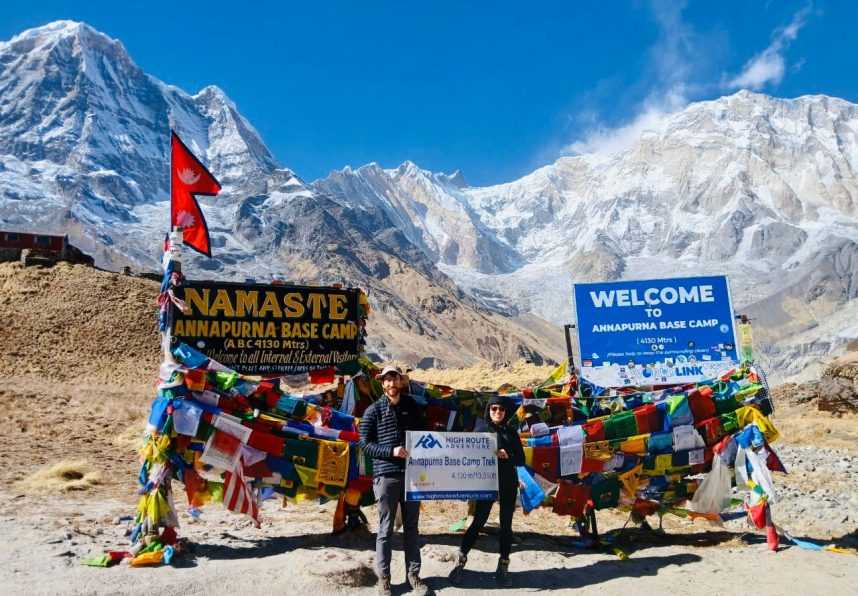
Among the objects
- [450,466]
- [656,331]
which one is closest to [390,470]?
[450,466]

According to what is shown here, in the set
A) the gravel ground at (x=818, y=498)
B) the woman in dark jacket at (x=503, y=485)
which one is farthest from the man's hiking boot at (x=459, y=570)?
the gravel ground at (x=818, y=498)

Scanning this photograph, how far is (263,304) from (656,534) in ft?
19.6

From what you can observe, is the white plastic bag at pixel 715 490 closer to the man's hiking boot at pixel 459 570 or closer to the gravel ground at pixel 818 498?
the gravel ground at pixel 818 498

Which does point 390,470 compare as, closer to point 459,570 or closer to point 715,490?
point 459,570

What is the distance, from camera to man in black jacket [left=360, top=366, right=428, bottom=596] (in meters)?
6.59

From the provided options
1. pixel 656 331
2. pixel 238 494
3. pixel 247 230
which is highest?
pixel 247 230

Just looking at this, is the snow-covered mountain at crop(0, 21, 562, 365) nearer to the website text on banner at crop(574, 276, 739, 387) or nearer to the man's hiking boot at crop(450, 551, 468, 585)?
the website text on banner at crop(574, 276, 739, 387)

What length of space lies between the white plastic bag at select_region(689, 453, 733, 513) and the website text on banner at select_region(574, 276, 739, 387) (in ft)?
7.61

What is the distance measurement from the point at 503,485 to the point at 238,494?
301 cm

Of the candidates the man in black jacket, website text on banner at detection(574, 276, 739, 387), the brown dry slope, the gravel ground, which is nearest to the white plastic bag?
the gravel ground

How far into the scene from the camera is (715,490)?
8422 mm

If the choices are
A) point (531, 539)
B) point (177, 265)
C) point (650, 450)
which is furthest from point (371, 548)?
point (177, 265)

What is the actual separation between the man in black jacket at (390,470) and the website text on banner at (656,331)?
502cm

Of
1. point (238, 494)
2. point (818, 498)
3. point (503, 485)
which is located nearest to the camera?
point (503, 485)
